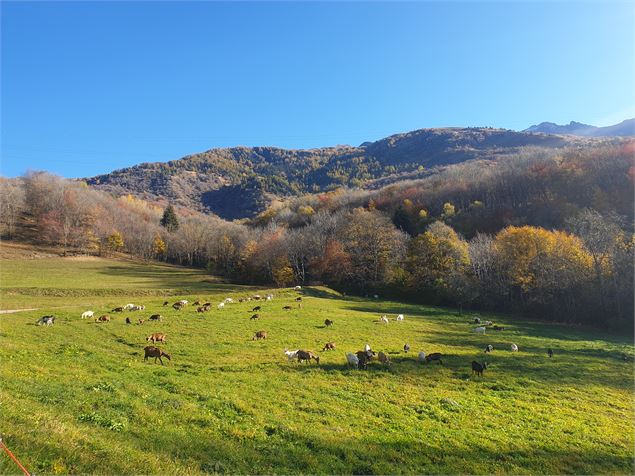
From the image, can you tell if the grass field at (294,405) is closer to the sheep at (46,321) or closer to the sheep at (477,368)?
the sheep at (477,368)

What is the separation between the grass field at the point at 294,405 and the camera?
9656 mm

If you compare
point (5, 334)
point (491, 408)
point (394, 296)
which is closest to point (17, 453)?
point (491, 408)

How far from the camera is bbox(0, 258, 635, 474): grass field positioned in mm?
9656

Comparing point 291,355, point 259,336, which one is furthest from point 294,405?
point 259,336

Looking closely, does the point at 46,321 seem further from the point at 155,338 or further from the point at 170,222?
the point at 170,222

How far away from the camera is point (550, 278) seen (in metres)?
56.1

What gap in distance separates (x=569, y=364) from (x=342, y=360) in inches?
685

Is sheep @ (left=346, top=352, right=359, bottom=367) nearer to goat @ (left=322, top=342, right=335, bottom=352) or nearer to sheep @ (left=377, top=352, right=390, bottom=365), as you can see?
sheep @ (left=377, top=352, right=390, bottom=365)

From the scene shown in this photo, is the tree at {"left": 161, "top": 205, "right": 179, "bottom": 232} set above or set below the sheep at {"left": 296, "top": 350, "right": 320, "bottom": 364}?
above

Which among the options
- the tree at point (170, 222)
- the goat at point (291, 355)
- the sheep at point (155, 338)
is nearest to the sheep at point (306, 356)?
the goat at point (291, 355)

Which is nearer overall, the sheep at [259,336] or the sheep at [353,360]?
the sheep at [353,360]

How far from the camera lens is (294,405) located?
1498 centimetres

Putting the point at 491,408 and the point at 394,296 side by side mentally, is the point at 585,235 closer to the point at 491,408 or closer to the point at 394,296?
the point at 394,296

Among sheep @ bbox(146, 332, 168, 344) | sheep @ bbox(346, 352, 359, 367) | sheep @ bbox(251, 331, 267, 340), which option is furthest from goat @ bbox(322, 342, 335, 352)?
sheep @ bbox(146, 332, 168, 344)
